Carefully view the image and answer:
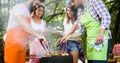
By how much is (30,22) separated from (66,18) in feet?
1.32

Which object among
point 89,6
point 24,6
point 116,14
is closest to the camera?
point 24,6

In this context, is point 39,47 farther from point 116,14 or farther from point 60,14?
point 116,14

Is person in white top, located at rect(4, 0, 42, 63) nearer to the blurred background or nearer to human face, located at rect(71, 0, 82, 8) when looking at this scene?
the blurred background

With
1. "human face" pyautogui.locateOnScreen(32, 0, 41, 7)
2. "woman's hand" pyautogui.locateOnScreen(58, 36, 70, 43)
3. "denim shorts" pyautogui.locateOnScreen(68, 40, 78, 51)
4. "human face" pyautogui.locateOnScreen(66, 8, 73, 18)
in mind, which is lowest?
"denim shorts" pyautogui.locateOnScreen(68, 40, 78, 51)

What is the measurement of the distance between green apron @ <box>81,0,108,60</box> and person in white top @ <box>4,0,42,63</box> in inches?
21.7

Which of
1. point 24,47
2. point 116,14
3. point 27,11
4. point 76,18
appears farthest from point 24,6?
point 116,14

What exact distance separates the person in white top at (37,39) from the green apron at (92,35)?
386mm

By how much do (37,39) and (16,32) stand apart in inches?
8.6

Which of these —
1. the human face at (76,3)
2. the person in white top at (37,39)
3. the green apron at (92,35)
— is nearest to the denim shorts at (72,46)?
the green apron at (92,35)

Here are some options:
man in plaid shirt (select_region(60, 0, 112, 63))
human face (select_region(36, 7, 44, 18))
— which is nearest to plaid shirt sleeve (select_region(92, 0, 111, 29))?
man in plaid shirt (select_region(60, 0, 112, 63))

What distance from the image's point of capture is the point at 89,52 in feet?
9.34

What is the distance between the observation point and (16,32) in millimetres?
2602

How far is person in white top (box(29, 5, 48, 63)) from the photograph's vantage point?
2.72 m

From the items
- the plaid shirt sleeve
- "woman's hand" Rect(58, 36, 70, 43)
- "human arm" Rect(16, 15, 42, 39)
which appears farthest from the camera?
"woman's hand" Rect(58, 36, 70, 43)
